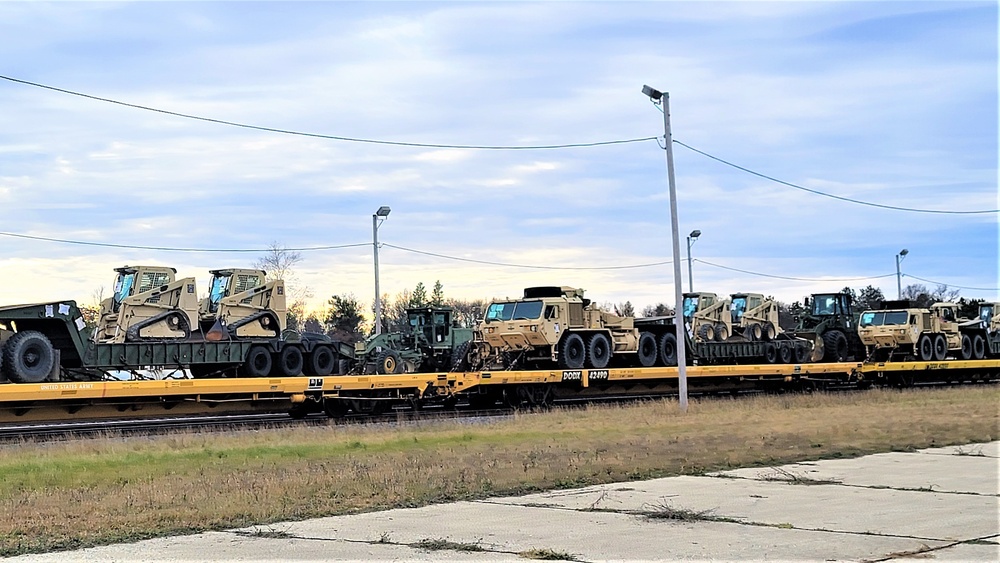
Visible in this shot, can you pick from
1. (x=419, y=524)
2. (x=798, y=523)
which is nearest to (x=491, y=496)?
(x=419, y=524)

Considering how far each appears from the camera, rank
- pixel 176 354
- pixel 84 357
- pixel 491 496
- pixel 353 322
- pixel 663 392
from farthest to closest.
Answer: pixel 353 322 → pixel 663 392 → pixel 176 354 → pixel 84 357 → pixel 491 496

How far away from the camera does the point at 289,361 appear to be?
2570cm

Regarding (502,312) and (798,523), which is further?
(502,312)

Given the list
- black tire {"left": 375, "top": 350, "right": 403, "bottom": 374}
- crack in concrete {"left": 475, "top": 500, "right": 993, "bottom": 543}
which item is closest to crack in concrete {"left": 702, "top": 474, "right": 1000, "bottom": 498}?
crack in concrete {"left": 475, "top": 500, "right": 993, "bottom": 543}

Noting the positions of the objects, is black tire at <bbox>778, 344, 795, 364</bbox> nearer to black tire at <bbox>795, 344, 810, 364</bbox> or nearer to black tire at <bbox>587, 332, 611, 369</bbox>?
black tire at <bbox>795, 344, 810, 364</bbox>

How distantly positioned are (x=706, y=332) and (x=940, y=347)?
1171 centimetres

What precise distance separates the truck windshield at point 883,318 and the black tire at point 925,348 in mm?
1311

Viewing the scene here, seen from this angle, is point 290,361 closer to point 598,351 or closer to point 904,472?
point 598,351

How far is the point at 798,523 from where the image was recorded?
31.7 ft

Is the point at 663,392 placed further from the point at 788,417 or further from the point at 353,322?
the point at 353,322

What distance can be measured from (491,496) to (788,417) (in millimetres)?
11777

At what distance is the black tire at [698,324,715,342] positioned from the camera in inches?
1460

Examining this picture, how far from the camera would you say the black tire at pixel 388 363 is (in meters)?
32.8

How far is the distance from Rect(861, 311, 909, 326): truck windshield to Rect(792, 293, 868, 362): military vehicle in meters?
0.43
